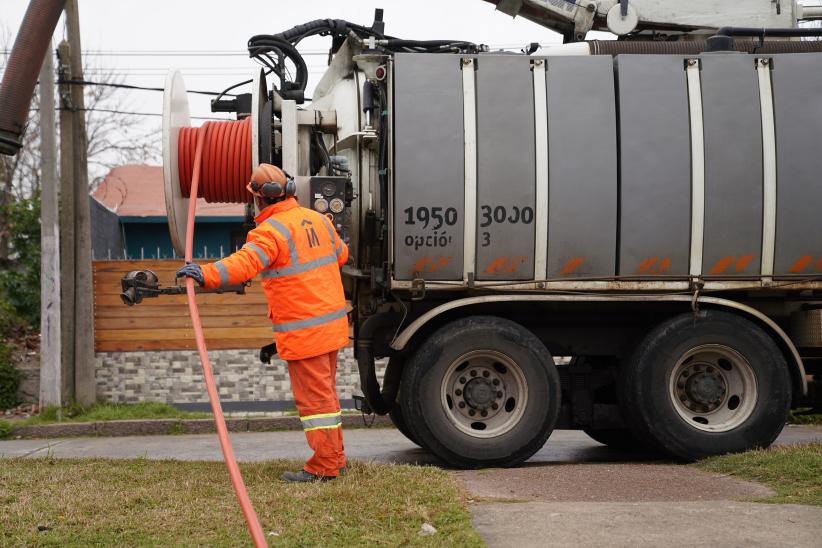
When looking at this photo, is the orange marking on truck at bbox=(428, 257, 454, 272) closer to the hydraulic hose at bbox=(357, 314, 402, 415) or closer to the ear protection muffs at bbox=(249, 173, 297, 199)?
the hydraulic hose at bbox=(357, 314, 402, 415)

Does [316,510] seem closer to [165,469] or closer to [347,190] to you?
[165,469]

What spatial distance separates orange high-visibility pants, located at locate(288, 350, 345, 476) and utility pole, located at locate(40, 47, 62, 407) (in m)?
7.30

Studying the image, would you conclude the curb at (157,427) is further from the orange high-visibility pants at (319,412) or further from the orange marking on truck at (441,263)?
the orange high-visibility pants at (319,412)

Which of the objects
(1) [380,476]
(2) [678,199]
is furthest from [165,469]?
(2) [678,199]

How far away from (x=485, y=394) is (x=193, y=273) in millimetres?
2524

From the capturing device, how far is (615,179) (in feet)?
24.5

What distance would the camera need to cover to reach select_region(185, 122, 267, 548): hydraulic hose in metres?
4.47

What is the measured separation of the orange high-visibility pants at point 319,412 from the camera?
633 centimetres

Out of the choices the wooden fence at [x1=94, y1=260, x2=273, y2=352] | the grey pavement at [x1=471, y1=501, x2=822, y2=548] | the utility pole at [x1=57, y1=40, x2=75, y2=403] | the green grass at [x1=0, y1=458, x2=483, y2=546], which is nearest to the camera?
the grey pavement at [x1=471, y1=501, x2=822, y2=548]

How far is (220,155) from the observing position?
7.66 metres

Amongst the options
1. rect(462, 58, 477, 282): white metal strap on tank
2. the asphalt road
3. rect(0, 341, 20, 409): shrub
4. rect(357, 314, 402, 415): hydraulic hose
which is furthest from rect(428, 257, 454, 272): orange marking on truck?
rect(0, 341, 20, 409): shrub

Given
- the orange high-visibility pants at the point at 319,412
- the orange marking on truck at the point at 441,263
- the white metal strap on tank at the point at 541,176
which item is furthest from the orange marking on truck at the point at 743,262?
the orange high-visibility pants at the point at 319,412

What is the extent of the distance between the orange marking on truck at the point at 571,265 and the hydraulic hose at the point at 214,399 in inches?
103

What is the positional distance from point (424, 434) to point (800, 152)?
3.38 meters
